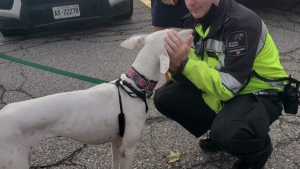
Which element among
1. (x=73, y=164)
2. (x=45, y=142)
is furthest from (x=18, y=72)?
(x=73, y=164)

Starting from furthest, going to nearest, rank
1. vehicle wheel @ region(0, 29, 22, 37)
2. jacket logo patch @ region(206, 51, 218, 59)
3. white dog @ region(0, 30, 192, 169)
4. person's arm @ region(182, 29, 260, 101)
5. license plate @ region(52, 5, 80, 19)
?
vehicle wheel @ region(0, 29, 22, 37)
license plate @ region(52, 5, 80, 19)
jacket logo patch @ region(206, 51, 218, 59)
person's arm @ region(182, 29, 260, 101)
white dog @ region(0, 30, 192, 169)

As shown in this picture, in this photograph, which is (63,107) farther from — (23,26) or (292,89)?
(23,26)

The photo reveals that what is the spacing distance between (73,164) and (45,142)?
1.37 feet

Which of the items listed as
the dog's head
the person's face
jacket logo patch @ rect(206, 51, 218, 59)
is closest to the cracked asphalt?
jacket logo patch @ rect(206, 51, 218, 59)

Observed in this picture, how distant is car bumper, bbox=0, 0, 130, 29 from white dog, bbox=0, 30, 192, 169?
133 inches

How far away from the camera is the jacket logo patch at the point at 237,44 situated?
232 centimetres

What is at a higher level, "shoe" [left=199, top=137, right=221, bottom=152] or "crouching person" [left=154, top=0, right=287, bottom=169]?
"crouching person" [left=154, top=0, right=287, bottom=169]

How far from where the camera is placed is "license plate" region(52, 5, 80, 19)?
18.2 feet

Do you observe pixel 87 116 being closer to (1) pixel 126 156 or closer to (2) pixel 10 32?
(1) pixel 126 156

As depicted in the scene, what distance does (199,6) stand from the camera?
2447 mm

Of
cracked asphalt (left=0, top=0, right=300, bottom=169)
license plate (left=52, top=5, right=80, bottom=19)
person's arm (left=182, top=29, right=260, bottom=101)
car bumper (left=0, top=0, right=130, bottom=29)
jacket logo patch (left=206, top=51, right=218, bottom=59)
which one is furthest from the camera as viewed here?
license plate (left=52, top=5, right=80, bottom=19)

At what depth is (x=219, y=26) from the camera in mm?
2408

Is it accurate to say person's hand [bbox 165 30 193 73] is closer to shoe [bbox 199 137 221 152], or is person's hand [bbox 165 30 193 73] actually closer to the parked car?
shoe [bbox 199 137 221 152]

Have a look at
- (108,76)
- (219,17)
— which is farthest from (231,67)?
(108,76)
